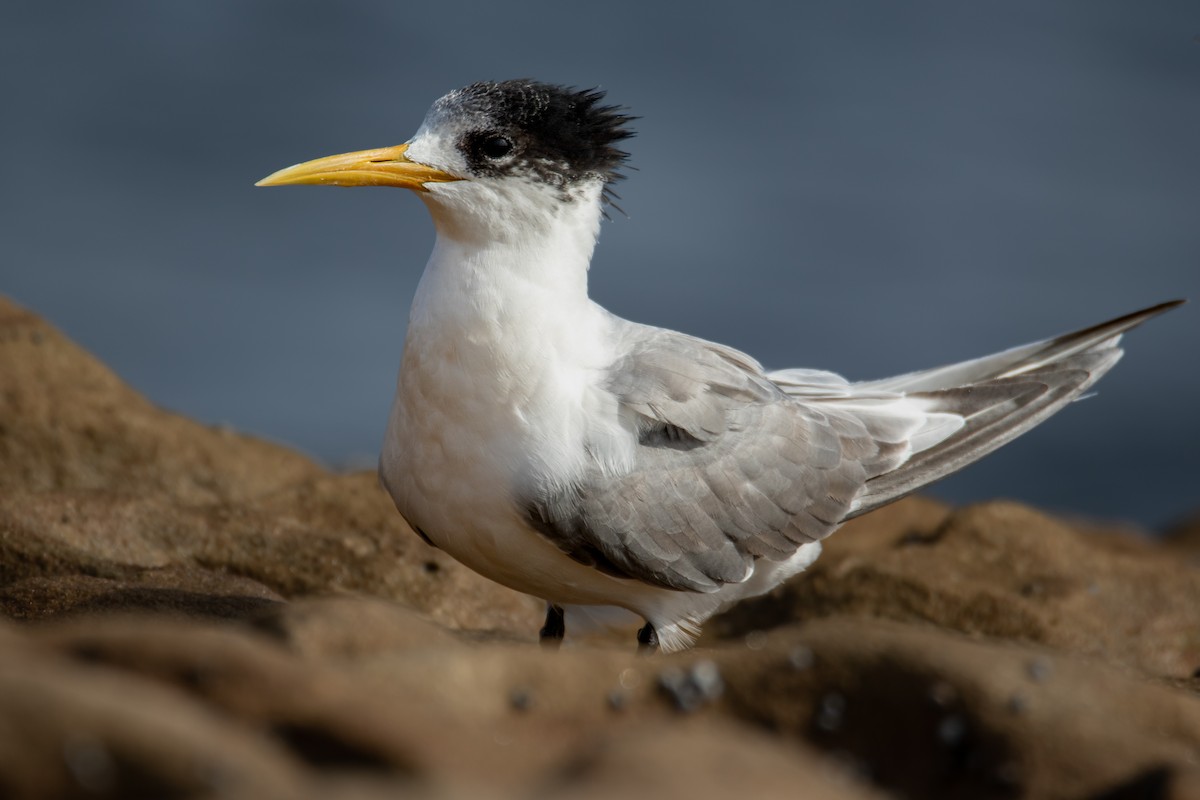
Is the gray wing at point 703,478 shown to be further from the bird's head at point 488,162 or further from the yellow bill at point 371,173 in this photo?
the yellow bill at point 371,173

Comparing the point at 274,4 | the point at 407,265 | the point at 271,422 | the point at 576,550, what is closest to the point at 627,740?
the point at 576,550

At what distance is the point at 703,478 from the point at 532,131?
4.80 feet

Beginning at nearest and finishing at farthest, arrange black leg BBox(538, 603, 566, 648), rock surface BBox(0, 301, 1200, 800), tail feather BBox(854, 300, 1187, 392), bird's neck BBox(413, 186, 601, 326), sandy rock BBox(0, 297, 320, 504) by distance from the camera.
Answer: rock surface BBox(0, 301, 1200, 800) < bird's neck BBox(413, 186, 601, 326) < black leg BBox(538, 603, 566, 648) < tail feather BBox(854, 300, 1187, 392) < sandy rock BBox(0, 297, 320, 504)

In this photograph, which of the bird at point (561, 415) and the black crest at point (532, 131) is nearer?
the bird at point (561, 415)

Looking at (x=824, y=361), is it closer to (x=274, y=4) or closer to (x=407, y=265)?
(x=407, y=265)

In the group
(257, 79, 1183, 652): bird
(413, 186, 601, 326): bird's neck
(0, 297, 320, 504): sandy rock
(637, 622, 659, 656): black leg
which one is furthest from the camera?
(0, 297, 320, 504): sandy rock

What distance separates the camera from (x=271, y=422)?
16797 mm

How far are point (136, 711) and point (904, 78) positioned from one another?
20.0 metres

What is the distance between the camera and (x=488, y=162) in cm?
552

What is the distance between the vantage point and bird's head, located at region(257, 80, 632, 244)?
18.1 ft

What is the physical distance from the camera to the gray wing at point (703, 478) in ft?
17.5

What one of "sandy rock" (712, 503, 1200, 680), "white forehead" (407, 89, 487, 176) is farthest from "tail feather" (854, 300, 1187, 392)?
"white forehead" (407, 89, 487, 176)

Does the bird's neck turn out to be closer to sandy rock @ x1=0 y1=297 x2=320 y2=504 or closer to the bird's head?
the bird's head

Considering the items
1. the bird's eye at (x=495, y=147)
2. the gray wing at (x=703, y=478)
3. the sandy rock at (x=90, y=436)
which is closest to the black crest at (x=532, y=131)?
the bird's eye at (x=495, y=147)
